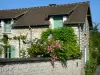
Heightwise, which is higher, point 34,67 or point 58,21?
point 58,21

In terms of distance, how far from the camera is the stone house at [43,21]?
22.0m

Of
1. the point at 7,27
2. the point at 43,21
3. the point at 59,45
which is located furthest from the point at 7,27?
the point at 59,45

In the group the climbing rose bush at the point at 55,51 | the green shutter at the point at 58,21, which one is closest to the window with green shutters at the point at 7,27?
the green shutter at the point at 58,21

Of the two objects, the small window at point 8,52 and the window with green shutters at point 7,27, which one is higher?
A: the window with green shutters at point 7,27

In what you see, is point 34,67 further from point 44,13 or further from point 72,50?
point 44,13

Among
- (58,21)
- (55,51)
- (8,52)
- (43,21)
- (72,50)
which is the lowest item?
(55,51)

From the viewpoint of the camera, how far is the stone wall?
926 cm

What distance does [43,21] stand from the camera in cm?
2303

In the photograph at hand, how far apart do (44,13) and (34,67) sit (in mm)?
13758

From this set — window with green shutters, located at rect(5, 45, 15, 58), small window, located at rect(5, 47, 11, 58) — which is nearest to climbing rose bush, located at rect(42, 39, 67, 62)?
window with green shutters, located at rect(5, 45, 15, 58)

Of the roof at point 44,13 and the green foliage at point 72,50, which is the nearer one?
the green foliage at point 72,50

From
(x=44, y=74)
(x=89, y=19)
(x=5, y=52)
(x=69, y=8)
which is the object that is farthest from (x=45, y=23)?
(x=44, y=74)

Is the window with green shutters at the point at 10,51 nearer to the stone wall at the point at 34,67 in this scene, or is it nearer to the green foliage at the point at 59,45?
the green foliage at the point at 59,45

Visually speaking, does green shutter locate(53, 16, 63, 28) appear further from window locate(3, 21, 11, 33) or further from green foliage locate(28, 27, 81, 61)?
window locate(3, 21, 11, 33)
